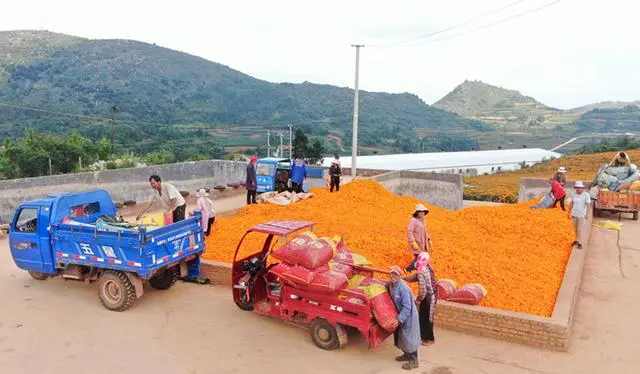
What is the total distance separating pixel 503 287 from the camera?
875 centimetres

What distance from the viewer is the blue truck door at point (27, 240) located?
909 cm

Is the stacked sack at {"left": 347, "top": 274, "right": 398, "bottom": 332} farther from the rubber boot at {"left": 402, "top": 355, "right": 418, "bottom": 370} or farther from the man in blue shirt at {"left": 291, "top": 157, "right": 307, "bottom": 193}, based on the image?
the man in blue shirt at {"left": 291, "top": 157, "right": 307, "bottom": 193}

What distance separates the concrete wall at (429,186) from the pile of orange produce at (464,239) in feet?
14.9

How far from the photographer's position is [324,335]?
7.25 m

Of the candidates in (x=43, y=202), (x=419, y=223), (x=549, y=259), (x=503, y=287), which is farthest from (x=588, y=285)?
(x=43, y=202)

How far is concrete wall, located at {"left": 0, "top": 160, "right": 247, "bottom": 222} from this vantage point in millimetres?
16359

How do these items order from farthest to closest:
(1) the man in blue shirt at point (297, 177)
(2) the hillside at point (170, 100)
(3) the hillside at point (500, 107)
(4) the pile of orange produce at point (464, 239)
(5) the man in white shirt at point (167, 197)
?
(3) the hillside at point (500, 107) → (2) the hillside at point (170, 100) → (1) the man in blue shirt at point (297, 177) → (5) the man in white shirt at point (167, 197) → (4) the pile of orange produce at point (464, 239)

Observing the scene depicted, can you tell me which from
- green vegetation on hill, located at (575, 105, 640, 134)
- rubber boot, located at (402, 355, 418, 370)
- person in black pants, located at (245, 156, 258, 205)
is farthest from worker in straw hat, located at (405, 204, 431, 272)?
green vegetation on hill, located at (575, 105, 640, 134)

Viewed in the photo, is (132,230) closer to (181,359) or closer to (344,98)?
(181,359)

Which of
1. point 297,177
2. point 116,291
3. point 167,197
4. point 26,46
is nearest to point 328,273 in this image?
point 116,291

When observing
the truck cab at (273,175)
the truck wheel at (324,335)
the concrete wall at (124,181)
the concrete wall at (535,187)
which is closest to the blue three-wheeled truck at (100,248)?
the truck wheel at (324,335)

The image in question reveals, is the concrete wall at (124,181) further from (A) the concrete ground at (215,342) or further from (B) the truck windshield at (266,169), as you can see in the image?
(A) the concrete ground at (215,342)

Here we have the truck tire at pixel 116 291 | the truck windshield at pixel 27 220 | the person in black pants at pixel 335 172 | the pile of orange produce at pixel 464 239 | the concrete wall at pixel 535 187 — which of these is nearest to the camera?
the truck tire at pixel 116 291

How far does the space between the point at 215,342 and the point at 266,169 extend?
1230 centimetres
